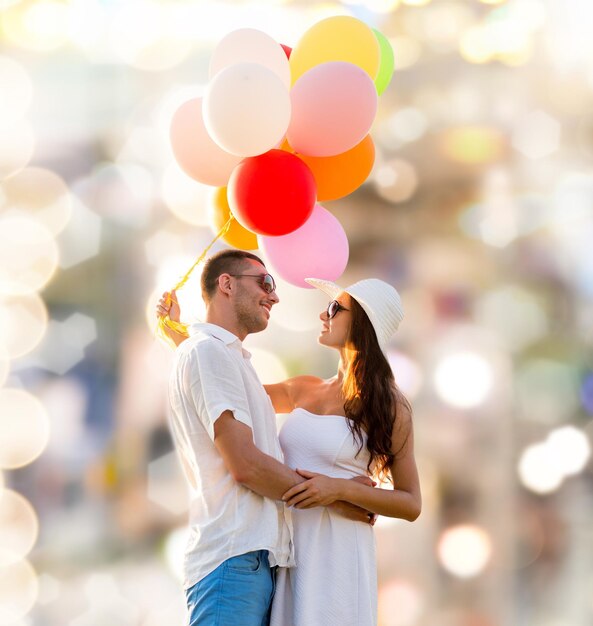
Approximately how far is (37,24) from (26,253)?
75 centimetres

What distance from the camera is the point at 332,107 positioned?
1327 mm

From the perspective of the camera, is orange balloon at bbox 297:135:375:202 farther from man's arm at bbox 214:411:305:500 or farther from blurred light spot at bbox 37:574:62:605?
blurred light spot at bbox 37:574:62:605

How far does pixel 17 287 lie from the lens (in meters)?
2.43

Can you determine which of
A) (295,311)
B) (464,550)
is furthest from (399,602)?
(295,311)

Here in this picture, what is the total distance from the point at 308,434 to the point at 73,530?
120 centimetres

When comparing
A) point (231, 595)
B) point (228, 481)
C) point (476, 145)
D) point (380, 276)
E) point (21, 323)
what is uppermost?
point (476, 145)

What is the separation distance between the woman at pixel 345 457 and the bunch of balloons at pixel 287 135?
130mm

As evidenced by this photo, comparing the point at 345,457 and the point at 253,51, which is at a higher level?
the point at 253,51

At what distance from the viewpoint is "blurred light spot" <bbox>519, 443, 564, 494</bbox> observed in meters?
2.43

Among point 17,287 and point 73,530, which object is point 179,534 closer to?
point 73,530

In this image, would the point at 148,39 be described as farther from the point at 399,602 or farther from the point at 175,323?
the point at 399,602

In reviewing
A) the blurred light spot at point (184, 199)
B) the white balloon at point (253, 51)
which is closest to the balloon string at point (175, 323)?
the white balloon at point (253, 51)

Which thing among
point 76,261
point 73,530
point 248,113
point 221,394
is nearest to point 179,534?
point 73,530

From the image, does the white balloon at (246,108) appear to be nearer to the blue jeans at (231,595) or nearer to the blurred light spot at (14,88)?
the blue jeans at (231,595)
